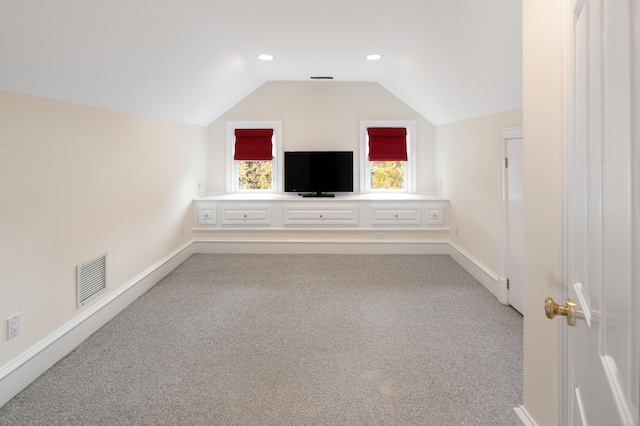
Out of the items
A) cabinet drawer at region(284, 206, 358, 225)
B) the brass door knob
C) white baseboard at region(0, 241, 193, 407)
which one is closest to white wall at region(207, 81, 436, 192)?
cabinet drawer at region(284, 206, 358, 225)

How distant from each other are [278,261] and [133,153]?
213 centimetres

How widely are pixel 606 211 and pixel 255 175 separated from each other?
5357 mm

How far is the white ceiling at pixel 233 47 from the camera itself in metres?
2.08

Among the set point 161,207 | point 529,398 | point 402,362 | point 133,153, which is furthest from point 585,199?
point 161,207

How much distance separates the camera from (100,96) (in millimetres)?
2883

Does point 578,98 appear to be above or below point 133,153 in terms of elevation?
below

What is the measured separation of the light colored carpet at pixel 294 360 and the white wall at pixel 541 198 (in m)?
0.50

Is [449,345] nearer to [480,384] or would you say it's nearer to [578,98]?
[480,384]

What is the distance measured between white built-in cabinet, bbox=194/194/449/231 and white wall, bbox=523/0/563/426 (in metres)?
3.56

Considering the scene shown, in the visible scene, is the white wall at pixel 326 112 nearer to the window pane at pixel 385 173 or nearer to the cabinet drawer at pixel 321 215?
the window pane at pixel 385 173

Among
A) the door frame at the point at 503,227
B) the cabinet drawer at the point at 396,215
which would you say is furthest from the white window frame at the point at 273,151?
the door frame at the point at 503,227

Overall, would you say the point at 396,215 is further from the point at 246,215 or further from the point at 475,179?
the point at 246,215

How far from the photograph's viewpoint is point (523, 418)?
171cm

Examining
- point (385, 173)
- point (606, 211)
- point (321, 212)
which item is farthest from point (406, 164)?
point (606, 211)
